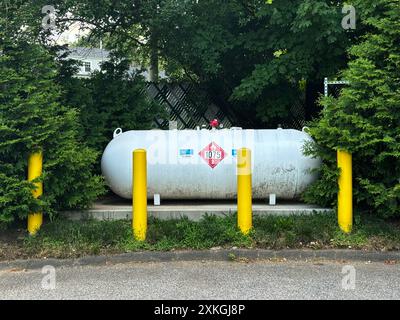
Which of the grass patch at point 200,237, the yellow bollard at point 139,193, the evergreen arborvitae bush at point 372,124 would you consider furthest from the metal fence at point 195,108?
the grass patch at point 200,237

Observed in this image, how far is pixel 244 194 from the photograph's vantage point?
5594mm

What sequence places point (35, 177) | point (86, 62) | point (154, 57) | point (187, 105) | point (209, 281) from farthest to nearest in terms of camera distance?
point (86, 62)
point (187, 105)
point (154, 57)
point (35, 177)
point (209, 281)

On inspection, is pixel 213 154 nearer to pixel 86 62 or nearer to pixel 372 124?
pixel 372 124

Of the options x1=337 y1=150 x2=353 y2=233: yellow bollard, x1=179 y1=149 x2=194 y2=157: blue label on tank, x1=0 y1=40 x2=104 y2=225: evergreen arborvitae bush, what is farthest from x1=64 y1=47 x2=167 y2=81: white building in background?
x1=337 y1=150 x2=353 y2=233: yellow bollard

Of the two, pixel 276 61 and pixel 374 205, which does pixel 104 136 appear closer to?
pixel 276 61

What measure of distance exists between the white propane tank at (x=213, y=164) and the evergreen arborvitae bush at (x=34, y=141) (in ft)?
2.50

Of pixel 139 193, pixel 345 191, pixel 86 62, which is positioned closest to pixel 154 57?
pixel 86 62

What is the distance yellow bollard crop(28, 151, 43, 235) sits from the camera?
5.55 meters

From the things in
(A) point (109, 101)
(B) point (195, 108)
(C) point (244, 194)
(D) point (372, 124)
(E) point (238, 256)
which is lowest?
(E) point (238, 256)

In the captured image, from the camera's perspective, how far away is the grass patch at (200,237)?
5359mm

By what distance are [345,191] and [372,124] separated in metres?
0.91

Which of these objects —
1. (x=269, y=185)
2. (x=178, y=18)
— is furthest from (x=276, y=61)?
(x=269, y=185)

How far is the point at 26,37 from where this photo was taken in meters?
5.94

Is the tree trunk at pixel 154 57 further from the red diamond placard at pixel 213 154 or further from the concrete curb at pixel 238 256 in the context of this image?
the concrete curb at pixel 238 256
